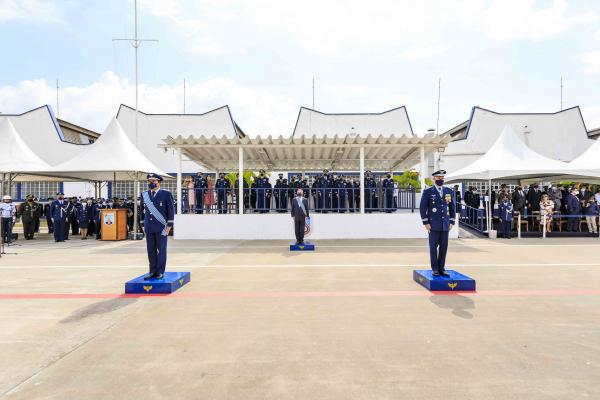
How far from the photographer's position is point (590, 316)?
4.69 m

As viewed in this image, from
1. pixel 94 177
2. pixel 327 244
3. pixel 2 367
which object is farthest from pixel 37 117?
pixel 2 367

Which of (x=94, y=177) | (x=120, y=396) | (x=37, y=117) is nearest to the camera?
(x=120, y=396)

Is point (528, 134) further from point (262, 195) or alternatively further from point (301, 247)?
point (301, 247)

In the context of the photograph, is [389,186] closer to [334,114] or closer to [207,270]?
[207,270]

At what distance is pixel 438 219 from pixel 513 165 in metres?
10.3

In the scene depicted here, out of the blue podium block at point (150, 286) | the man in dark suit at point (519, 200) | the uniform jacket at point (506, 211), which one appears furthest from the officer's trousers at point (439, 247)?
the man in dark suit at point (519, 200)

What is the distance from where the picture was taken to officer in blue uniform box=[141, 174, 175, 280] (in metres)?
6.14

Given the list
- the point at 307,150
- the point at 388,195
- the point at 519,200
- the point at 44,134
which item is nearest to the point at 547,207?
the point at 519,200

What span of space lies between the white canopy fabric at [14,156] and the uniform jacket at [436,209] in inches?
573

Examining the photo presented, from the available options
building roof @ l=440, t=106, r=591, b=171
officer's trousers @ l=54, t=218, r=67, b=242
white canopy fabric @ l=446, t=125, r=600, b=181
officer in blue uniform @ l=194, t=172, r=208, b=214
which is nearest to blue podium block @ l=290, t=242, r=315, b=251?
officer in blue uniform @ l=194, t=172, r=208, b=214

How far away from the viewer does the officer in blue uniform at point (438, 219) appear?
631 cm

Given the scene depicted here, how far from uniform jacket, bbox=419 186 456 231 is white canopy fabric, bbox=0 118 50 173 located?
14.5 m

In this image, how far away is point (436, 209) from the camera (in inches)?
251

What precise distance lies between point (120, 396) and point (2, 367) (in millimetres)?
1385
